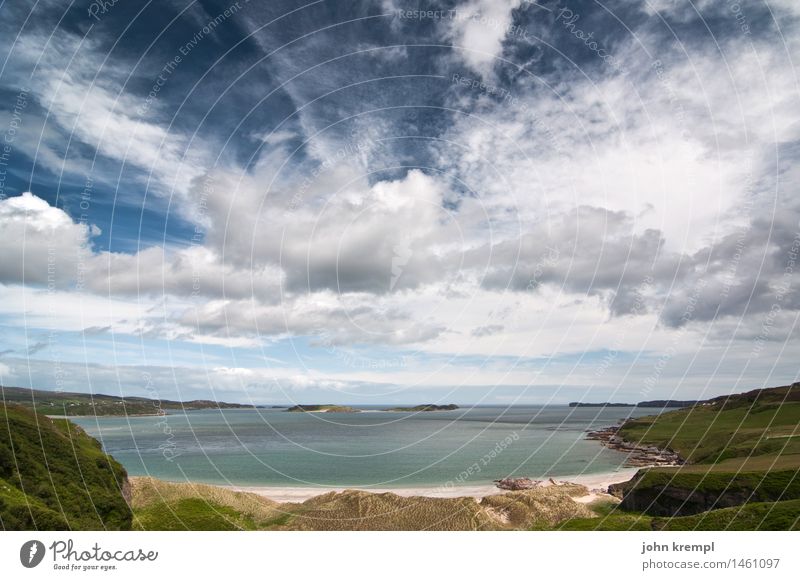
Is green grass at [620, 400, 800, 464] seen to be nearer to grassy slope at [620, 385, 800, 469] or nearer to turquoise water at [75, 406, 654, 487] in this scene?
grassy slope at [620, 385, 800, 469]

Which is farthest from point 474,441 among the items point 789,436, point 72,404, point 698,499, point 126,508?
point 72,404

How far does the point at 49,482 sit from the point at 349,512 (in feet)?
63.3

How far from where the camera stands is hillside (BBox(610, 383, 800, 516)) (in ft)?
99.7

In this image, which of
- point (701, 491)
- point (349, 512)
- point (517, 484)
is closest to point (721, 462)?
point (701, 491)

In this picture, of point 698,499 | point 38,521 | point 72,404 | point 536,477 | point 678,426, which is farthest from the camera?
point 72,404

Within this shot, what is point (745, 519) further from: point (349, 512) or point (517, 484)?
point (517, 484)

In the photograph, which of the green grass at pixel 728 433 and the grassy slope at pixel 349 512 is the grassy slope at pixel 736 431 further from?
the grassy slope at pixel 349 512

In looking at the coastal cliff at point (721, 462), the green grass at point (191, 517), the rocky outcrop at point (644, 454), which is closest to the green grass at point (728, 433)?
the coastal cliff at point (721, 462)

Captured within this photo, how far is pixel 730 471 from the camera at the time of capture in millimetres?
34406

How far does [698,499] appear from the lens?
3186 centimetres

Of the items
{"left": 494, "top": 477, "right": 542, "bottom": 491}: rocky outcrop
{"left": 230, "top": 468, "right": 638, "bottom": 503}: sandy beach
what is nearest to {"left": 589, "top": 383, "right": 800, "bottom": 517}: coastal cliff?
{"left": 230, "top": 468, "right": 638, "bottom": 503}: sandy beach
